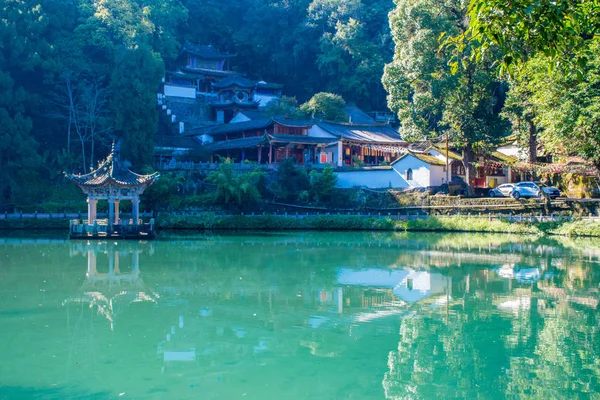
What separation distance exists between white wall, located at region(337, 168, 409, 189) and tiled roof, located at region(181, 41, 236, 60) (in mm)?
27520

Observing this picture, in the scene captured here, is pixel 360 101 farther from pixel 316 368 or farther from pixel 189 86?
pixel 316 368

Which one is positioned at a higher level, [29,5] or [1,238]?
[29,5]

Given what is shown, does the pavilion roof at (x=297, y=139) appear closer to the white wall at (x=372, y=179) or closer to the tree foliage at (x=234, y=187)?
the white wall at (x=372, y=179)

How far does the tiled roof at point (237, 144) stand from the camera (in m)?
45.1

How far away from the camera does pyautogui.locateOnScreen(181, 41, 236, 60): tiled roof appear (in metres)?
63.0

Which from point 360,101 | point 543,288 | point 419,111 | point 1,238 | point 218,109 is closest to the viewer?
point 543,288

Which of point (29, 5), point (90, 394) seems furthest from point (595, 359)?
point (29, 5)

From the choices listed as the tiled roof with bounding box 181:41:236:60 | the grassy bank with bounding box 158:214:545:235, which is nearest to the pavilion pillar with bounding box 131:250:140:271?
the grassy bank with bounding box 158:214:545:235

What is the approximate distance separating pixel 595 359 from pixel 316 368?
453cm

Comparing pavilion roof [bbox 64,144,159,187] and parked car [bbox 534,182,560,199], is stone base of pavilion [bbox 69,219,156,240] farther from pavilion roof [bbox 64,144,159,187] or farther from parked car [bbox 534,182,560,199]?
parked car [bbox 534,182,560,199]

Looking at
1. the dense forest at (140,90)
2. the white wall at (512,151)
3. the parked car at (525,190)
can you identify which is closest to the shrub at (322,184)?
the dense forest at (140,90)

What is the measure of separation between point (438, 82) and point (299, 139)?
1435 centimetres

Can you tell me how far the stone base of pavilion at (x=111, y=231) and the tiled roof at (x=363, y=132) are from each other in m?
21.6

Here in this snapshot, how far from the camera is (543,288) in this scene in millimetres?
15797
